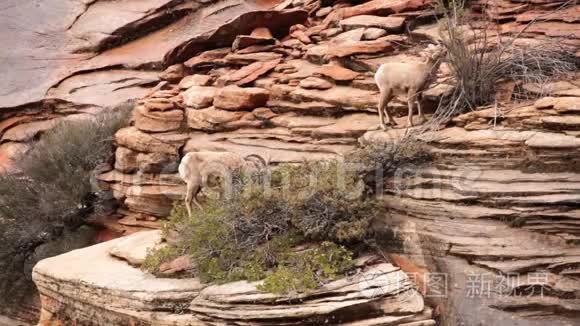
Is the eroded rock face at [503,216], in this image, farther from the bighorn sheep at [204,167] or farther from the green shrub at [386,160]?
the bighorn sheep at [204,167]

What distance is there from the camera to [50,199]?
11.1m

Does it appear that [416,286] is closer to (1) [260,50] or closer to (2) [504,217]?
(2) [504,217]

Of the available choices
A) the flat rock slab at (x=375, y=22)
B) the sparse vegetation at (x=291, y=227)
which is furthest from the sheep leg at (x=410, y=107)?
the flat rock slab at (x=375, y=22)

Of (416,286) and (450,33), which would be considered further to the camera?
(450,33)

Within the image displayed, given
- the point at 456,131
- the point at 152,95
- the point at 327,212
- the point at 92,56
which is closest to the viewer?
the point at 327,212

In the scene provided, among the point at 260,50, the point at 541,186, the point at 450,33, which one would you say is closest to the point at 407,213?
the point at 541,186

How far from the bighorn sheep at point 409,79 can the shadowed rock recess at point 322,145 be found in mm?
256

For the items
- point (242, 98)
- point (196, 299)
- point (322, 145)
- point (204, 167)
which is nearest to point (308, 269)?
point (196, 299)

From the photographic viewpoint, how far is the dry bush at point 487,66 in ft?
25.8

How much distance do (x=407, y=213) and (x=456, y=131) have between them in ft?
3.35

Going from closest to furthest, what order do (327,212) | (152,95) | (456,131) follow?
(327,212), (456,131), (152,95)

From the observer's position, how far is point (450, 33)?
7984 millimetres

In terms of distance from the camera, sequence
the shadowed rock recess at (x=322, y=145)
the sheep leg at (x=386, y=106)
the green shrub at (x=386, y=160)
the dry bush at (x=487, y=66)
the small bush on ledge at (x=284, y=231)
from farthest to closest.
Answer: the sheep leg at (x=386, y=106) < the dry bush at (x=487, y=66) < the green shrub at (x=386, y=160) < the small bush on ledge at (x=284, y=231) < the shadowed rock recess at (x=322, y=145)

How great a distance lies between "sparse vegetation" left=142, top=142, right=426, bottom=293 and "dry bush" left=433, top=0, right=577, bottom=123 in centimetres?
87
